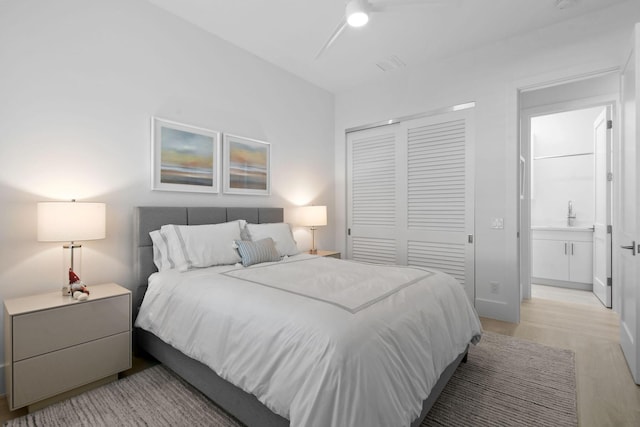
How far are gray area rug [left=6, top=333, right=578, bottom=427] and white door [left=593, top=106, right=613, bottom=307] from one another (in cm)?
215

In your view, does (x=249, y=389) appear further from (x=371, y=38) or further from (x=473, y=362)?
(x=371, y=38)

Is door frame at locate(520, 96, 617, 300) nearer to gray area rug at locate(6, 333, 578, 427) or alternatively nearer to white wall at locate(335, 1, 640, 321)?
white wall at locate(335, 1, 640, 321)

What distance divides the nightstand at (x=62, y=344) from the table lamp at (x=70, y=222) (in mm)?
342

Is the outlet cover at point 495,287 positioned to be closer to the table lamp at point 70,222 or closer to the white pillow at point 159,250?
the white pillow at point 159,250

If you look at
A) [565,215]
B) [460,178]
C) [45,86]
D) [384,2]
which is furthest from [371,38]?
[565,215]

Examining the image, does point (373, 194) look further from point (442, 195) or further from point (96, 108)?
point (96, 108)

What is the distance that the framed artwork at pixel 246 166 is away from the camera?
334cm

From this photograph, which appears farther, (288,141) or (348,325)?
(288,141)

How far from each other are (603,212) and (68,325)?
18.2 ft

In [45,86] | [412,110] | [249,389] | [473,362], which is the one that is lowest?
[473,362]

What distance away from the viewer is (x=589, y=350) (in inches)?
103

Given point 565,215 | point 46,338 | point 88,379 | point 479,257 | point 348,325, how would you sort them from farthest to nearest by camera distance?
point 565,215 < point 479,257 < point 88,379 < point 46,338 < point 348,325

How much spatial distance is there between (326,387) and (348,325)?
0.84ft

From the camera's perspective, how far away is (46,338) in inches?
72.7
